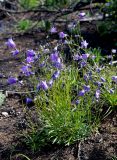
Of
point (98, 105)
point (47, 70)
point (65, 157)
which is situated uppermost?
point (47, 70)

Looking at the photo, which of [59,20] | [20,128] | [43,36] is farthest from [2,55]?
[20,128]

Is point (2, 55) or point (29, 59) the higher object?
point (29, 59)

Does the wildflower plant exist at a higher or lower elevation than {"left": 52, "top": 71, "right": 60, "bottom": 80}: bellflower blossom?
lower

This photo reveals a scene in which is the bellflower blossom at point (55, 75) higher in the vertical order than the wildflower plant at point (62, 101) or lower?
higher

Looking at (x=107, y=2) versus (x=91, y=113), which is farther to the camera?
(x=107, y=2)

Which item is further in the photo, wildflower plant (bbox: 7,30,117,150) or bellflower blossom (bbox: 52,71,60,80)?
wildflower plant (bbox: 7,30,117,150)

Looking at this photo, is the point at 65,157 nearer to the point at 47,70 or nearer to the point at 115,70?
the point at 47,70

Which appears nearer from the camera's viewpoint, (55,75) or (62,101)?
(55,75)

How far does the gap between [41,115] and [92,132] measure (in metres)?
0.49

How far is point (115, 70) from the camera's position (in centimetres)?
405

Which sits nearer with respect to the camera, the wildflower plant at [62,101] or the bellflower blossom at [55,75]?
the bellflower blossom at [55,75]

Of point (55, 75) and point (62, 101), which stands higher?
point (55, 75)

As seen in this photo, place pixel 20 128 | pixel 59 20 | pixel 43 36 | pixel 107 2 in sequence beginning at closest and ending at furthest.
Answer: pixel 20 128, pixel 107 2, pixel 43 36, pixel 59 20

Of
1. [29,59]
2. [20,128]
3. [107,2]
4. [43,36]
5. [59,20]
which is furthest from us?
[59,20]
